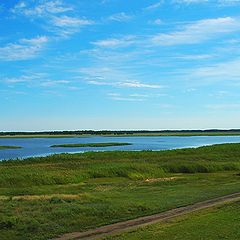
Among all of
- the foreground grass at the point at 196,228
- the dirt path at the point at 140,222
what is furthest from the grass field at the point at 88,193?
the foreground grass at the point at 196,228

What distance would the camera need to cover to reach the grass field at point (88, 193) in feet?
59.6

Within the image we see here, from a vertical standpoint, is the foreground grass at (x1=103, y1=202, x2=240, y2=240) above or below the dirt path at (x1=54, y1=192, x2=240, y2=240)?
above

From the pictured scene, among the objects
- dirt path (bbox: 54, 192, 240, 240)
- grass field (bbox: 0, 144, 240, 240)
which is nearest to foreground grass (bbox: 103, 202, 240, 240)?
dirt path (bbox: 54, 192, 240, 240)

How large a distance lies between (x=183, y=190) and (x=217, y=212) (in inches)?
311

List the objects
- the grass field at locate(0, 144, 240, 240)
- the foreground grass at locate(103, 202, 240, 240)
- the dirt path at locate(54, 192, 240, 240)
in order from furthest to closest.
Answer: the grass field at locate(0, 144, 240, 240), the dirt path at locate(54, 192, 240, 240), the foreground grass at locate(103, 202, 240, 240)

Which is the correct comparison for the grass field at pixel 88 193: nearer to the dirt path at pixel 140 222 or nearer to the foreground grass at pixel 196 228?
the dirt path at pixel 140 222

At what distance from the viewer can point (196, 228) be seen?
1700 centimetres

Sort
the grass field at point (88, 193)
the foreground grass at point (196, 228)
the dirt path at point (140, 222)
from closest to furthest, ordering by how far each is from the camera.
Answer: the foreground grass at point (196, 228) < the dirt path at point (140, 222) < the grass field at point (88, 193)

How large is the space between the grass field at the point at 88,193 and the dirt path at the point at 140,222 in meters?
0.64

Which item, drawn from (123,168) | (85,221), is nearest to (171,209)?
(85,221)

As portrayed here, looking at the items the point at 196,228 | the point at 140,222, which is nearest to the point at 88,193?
the point at 140,222

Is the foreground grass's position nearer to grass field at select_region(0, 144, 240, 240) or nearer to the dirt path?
the dirt path

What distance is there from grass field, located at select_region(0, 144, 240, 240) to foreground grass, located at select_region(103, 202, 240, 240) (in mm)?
2263

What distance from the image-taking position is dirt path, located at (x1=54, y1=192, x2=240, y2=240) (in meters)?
16.2
